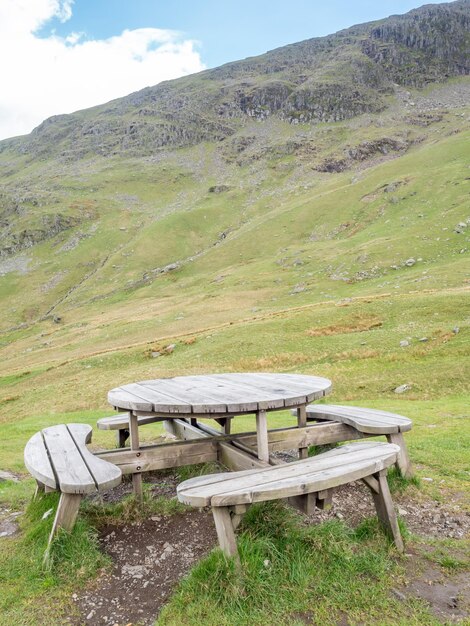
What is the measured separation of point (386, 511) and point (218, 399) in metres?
2.92

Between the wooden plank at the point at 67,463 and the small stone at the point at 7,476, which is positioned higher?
the wooden plank at the point at 67,463

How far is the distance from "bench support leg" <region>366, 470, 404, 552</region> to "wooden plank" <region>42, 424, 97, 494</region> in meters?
3.94

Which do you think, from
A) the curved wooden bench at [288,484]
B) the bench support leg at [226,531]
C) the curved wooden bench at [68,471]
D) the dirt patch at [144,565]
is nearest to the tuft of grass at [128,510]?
the dirt patch at [144,565]

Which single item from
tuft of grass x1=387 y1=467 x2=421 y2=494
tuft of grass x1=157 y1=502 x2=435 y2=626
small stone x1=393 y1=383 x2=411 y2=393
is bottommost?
small stone x1=393 y1=383 x2=411 y2=393

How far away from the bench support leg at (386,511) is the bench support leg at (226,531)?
87.0 inches

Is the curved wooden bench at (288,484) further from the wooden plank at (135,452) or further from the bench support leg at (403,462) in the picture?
the wooden plank at (135,452)

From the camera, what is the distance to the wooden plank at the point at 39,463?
6.11 metres

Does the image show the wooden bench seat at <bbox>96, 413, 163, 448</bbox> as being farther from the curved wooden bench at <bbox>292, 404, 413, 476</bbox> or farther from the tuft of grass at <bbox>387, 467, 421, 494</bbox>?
the tuft of grass at <bbox>387, 467, 421, 494</bbox>

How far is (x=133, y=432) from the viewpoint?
7.64 metres

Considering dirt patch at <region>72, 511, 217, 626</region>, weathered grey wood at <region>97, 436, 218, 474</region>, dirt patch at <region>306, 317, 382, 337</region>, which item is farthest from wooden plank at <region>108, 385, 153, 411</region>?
dirt patch at <region>306, 317, 382, 337</region>

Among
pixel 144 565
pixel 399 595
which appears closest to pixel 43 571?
pixel 144 565

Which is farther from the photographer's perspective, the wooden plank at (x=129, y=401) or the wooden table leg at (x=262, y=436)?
the wooden table leg at (x=262, y=436)

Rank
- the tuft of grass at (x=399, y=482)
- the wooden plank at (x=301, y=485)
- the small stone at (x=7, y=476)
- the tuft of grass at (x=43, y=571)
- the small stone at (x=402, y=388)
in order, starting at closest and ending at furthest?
the tuft of grass at (x=43, y=571)
the wooden plank at (x=301, y=485)
the tuft of grass at (x=399, y=482)
the small stone at (x=7, y=476)
the small stone at (x=402, y=388)

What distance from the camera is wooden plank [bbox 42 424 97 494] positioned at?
5.89m
